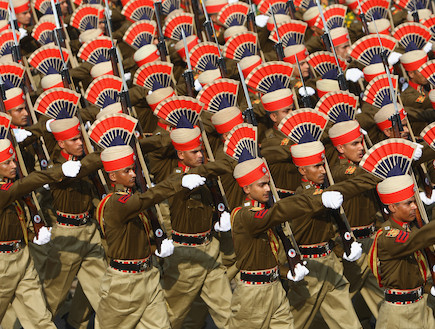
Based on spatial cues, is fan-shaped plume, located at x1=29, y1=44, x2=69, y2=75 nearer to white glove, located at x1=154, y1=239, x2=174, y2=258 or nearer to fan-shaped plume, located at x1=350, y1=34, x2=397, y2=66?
fan-shaped plume, located at x1=350, y1=34, x2=397, y2=66

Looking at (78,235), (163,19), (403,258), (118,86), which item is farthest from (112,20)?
(403,258)

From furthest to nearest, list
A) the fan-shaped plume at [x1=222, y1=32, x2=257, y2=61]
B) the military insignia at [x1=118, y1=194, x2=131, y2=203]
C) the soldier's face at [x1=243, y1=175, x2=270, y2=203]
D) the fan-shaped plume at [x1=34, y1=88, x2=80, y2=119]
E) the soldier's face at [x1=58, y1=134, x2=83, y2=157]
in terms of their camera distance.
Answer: the fan-shaped plume at [x1=222, y1=32, x2=257, y2=61] < the fan-shaped plume at [x1=34, y1=88, x2=80, y2=119] < the soldier's face at [x1=58, y1=134, x2=83, y2=157] < the military insignia at [x1=118, y1=194, x2=131, y2=203] < the soldier's face at [x1=243, y1=175, x2=270, y2=203]

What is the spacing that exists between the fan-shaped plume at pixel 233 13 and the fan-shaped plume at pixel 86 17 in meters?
1.73

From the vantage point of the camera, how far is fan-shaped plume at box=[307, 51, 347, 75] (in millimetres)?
13438

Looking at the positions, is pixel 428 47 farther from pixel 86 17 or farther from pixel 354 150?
pixel 86 17

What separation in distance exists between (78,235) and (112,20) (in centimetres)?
535

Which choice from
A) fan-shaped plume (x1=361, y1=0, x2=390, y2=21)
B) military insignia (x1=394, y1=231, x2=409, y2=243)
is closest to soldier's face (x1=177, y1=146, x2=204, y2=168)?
military insignia (x1=394, y1=231, x2=409, y2=243)

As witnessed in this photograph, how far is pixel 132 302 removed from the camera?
1045 centimetres

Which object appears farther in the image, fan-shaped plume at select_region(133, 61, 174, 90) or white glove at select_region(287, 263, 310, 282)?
fan-shaped plume at select_region(133, 61, 174, 90)

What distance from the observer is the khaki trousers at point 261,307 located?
392 inches

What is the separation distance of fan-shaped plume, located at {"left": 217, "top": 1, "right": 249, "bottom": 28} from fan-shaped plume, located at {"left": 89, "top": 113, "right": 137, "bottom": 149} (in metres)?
4.96

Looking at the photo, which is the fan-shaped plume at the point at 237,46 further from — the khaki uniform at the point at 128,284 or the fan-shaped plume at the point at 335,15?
the khaki uniform at the point at 128,284

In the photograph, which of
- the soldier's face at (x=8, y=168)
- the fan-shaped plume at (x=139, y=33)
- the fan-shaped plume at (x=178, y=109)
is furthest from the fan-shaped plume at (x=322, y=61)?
the soldier's face at (x=8, y=168)

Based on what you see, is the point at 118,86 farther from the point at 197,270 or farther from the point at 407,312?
the point at 407,312
